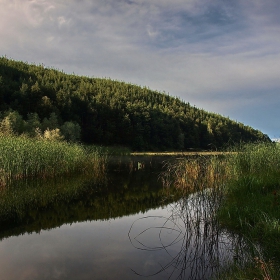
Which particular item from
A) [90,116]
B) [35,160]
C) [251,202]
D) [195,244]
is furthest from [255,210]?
[90,116]

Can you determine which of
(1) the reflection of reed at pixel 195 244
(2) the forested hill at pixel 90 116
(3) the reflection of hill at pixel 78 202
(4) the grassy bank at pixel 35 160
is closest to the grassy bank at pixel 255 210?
(1) the reflection of reed at pixel 195 244

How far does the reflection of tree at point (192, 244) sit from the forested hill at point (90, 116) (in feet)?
100

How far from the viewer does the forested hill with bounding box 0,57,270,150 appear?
51.6m

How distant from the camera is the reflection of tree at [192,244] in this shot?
5.65 metres

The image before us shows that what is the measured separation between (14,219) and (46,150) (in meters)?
7.09

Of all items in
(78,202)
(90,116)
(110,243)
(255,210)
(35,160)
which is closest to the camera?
(110,243)

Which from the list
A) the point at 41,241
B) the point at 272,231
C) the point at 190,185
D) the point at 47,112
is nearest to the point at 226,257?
the point at 272,231

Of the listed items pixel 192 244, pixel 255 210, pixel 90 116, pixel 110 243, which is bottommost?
pixel 110 243

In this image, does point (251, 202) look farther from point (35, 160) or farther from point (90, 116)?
point (90, 116)

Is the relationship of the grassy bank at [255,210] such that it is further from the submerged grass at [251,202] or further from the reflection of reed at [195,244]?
the reflection of reed at [195,244]

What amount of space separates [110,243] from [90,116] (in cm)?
5956

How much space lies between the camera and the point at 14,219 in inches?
343

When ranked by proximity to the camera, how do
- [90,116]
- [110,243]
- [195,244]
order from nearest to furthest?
[195,244] → [110,243] → [90,116]

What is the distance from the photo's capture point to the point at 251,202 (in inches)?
328
